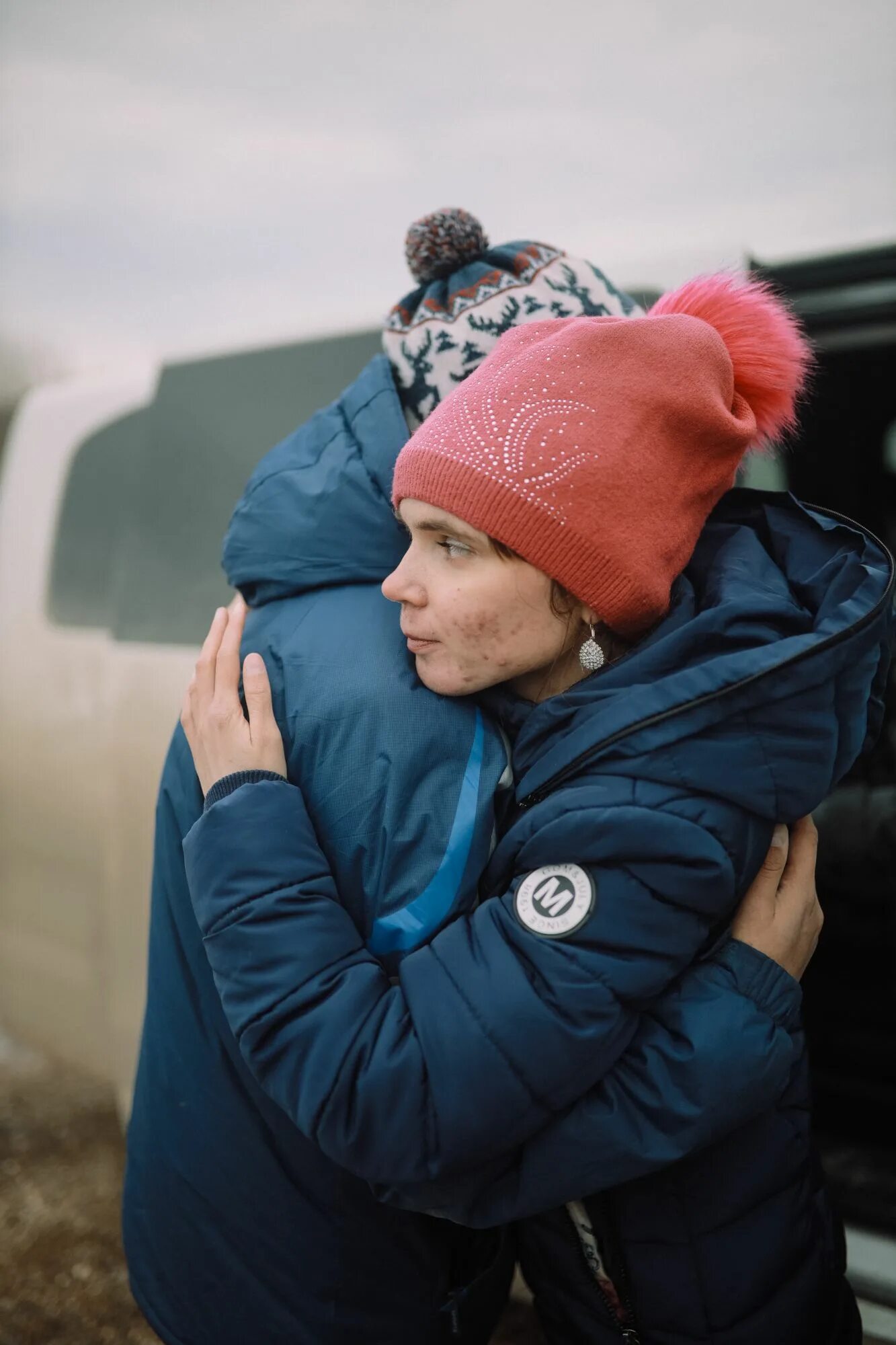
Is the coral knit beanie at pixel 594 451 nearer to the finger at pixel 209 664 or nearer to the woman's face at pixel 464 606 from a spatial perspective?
the woman's face at pixel 464 606

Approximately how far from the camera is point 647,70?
5.26 ft

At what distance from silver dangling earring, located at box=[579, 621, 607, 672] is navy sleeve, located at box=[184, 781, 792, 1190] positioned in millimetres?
201

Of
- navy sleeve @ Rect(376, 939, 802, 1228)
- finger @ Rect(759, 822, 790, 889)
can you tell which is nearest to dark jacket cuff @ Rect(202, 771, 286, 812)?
navy sleeve @ Rect(376, 939, 802, 1228)

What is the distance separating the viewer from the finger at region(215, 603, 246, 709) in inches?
44.7

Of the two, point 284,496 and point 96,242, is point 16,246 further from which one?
point 284,496

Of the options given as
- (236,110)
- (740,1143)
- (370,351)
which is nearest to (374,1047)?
(740,1143)

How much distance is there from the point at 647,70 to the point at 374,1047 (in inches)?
58.5

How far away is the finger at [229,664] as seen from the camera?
1135 millimetres

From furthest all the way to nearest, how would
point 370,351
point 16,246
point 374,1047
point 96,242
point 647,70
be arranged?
point 16,246 < point 96,242 < point 370,351 < point 647,70 < point 374,1047

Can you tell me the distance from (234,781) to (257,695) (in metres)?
0.10

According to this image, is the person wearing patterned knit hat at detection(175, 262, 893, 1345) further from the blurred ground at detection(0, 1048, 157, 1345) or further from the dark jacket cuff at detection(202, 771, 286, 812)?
the blurred ground at detection(0, 1048, 157, 1345)

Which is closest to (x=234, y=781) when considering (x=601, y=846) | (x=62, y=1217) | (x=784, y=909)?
(x=601, y=846)

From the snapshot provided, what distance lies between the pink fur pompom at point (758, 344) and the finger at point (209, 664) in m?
0.61

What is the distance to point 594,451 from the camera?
104 cm
